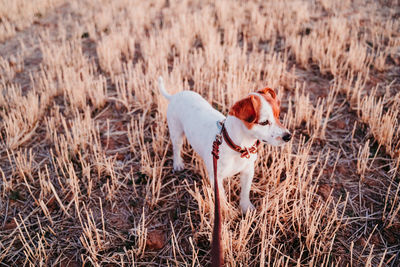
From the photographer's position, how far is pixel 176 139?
297 cm

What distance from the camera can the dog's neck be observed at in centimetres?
199

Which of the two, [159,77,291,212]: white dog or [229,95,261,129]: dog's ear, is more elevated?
[229,95,261,129]: dog's ear

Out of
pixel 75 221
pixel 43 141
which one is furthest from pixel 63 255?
pixel 43 141

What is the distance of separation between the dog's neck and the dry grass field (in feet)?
1.94

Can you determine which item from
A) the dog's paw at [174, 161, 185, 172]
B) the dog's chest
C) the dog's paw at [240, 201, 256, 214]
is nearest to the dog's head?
the dog's chest

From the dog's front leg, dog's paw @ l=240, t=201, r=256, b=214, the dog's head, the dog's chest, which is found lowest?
dog's paw @ l=240, t=201, r=256, b=214

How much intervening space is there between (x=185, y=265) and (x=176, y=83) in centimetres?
292

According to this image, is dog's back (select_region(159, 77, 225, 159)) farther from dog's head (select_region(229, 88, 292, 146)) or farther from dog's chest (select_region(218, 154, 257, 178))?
dog's head (select_region(229, 88, 292, 146))

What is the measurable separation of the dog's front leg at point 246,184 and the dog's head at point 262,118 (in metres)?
0.51

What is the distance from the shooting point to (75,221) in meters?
2.61

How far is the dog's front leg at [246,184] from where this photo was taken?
7.76 ft

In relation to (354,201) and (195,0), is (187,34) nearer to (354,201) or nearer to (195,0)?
(195,0)

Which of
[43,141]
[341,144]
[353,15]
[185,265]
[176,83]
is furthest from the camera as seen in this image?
[353,15]

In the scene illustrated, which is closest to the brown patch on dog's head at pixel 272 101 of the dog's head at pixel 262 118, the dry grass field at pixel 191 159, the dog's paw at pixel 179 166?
the dog's head at pixel 262 118
